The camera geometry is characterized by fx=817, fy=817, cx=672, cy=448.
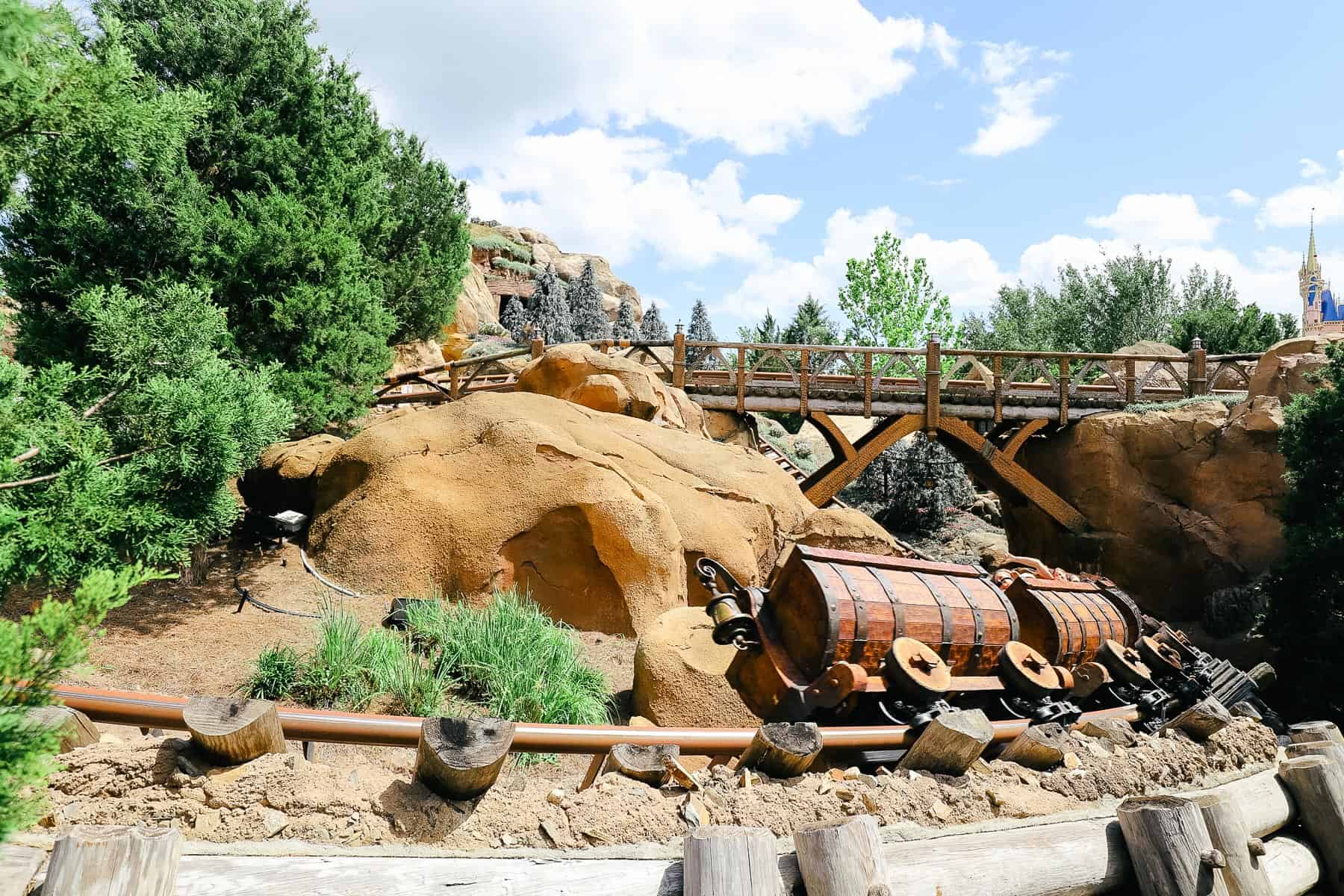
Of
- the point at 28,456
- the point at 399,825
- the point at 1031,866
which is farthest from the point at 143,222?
the point at 1031,866

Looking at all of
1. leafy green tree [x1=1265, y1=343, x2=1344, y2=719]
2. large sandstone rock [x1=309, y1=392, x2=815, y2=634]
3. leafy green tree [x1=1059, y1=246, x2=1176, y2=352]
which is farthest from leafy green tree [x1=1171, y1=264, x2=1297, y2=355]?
large sandstone rock [x1=309, y1=392, x2=815, y2=634]

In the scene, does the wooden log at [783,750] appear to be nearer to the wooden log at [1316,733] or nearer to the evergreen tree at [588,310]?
the wooden log at [1316,733]

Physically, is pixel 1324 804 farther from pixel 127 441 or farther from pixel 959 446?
pixel 959 446

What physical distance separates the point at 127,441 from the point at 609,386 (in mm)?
7188

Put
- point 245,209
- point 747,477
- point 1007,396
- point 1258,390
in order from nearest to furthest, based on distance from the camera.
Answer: point 245,209 → point 747,477 → point 1258,390 → point 1007,396

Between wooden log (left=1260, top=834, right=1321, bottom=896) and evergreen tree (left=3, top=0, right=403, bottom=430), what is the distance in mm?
9483

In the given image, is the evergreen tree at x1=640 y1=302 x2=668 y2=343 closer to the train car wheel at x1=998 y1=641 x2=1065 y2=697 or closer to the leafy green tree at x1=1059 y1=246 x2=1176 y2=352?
the leafy green tree at x1=1059 y1=246 x2=1176 y2=352

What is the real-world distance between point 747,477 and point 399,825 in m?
7.62

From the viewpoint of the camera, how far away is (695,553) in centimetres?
882

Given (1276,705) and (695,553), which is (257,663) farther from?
(1276,705)

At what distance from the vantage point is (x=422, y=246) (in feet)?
57.0

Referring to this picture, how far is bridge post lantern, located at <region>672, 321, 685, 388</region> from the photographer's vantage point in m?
16.3

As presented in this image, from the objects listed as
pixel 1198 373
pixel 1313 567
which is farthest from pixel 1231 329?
pixel 1313 567

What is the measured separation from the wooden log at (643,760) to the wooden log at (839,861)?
0.76 metres
